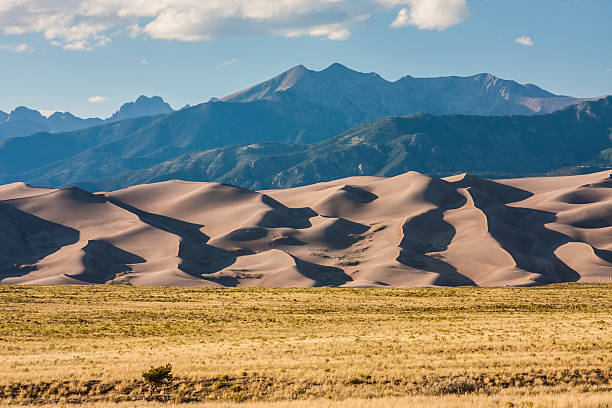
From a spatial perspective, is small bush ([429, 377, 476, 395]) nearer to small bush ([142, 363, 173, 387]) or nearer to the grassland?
the grassland

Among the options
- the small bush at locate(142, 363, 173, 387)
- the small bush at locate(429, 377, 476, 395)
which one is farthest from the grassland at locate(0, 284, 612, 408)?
the small bush at locate(142, 363, 173, 387)

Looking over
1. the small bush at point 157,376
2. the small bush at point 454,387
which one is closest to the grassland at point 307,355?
the small bush at point 454,387

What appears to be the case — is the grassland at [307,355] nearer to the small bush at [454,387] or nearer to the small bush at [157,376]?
the small bush at [454,387]

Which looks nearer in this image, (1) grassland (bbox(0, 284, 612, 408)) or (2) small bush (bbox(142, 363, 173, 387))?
(1) grassland (bbox(0, 284, 612, 408))

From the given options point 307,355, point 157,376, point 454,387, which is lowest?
point 307,355

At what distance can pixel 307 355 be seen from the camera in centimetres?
4353

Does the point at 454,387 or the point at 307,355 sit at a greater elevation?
the point at 454,387

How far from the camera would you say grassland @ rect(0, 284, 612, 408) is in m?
32.5

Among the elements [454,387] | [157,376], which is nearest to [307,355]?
[157,376]

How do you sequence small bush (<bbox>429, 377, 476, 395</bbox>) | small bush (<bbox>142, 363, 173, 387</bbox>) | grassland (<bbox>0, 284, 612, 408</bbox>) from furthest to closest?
small bush (<bbox>142, 363, 173, 387</bbox>) → grassland (<bbox>0, 284, 612, 408</bbox>) → small bush (<bbox>429, 377, 476, 395</bbox>)

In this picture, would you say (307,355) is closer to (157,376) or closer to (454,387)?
(157,376)

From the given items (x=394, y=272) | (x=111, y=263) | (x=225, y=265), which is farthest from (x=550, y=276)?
(x=111, y=263)

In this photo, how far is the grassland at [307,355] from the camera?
32531mm

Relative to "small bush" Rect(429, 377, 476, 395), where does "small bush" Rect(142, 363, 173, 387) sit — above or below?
above
